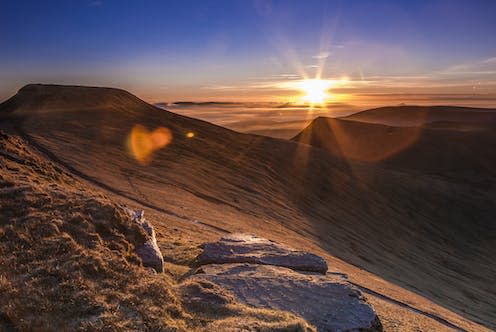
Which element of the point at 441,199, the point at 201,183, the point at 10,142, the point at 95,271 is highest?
the point at 10,142

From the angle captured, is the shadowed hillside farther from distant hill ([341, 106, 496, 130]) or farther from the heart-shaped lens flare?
distant hill ([341, 106, 496, 130])

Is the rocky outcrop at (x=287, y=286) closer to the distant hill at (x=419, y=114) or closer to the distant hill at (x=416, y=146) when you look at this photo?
the distant hill at (x=416, y=146)

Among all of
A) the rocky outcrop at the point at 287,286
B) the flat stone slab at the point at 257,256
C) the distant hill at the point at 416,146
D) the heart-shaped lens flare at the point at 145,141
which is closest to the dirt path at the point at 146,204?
the flat stone slab at the point at 257,256

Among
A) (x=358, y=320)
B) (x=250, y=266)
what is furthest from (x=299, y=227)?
(x=358, y=320)

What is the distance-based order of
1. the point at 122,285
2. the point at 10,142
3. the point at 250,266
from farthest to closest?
the point at 10,142, the point at 250,266, the point at 122,285

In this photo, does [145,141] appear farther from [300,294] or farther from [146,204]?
[300,294]

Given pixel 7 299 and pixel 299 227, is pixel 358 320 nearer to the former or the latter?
pixel 7 299

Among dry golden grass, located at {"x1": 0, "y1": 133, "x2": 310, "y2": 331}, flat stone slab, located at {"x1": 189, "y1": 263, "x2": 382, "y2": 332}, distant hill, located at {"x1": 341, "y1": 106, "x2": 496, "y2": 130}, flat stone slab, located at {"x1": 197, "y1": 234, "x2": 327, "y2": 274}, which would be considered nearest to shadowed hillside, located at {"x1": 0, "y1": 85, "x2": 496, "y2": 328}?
flat stone slab, located at {"x1": 197, "y1": 234, "x2": 327, "y2": 274}
